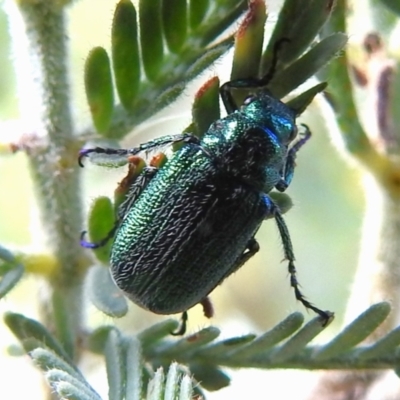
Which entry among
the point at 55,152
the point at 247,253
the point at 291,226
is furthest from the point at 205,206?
the point at 291,226

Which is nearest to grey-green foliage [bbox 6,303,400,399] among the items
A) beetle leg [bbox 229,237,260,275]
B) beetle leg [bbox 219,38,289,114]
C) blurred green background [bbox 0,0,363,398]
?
beetle leg [bbox 229,237,260,275]

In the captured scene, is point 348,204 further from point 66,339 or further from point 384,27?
point 66,339


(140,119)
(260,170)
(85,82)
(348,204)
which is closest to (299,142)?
(260,170)

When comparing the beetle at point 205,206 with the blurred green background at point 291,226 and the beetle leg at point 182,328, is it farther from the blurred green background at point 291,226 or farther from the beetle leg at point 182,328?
the blurred green background at point 291,226

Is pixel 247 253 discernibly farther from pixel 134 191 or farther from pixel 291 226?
pixel 291 226

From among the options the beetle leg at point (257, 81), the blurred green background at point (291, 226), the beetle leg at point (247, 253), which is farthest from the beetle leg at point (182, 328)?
the blurred green background at point (291, 226)

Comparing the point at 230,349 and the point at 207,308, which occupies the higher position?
the point at 207,308

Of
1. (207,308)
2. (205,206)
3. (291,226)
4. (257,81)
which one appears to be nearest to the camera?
(257,81)

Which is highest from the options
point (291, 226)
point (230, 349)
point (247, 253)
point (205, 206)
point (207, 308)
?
point (291, 226)

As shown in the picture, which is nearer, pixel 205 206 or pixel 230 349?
pixel 230 349
